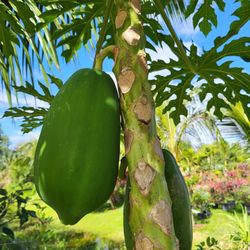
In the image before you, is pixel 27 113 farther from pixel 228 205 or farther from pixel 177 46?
pixel 228 205

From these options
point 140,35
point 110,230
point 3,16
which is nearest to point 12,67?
point 3,16

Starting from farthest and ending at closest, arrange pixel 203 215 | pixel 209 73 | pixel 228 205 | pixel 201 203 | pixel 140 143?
pixel 228 205
pixel 201 203
pixel 203 215
pixel 209 73
pixel 140 143

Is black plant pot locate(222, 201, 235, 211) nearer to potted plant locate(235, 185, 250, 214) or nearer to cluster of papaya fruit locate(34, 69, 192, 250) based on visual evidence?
potted plant locate(235, 185, 250, 214)

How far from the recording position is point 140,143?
2.37 ft

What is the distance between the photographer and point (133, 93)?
2.52 ft

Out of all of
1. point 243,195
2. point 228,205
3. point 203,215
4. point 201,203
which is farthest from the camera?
point 228,205

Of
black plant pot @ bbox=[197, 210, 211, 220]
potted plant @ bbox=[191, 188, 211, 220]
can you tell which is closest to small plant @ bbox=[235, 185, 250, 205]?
potted plant @ bbox=[191, 188, 211, 220]

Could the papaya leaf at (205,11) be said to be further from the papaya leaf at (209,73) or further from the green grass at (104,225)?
the green grass at (104,225)

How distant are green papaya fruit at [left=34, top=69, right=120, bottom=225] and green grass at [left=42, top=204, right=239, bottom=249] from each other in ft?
22.1

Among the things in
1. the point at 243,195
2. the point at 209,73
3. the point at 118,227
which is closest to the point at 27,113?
the point at 209,73

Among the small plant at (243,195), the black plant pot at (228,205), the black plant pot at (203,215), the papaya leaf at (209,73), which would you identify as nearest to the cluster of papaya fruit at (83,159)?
the papaya leaf at (209,73)

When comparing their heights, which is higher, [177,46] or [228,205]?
[177,46]

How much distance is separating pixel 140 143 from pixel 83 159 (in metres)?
0.11

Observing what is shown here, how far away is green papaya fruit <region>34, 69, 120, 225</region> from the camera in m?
0.74
